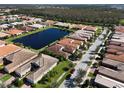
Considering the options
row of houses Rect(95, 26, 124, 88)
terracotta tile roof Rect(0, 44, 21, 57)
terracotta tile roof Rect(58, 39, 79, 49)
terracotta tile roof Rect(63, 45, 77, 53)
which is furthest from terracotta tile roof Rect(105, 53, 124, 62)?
terracotta tile roof Rect(0, 44, 21, 57)

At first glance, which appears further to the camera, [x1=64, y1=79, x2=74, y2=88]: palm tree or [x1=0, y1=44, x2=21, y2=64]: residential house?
[x1=0, y1=44, x2=21, y2=64]: residential house

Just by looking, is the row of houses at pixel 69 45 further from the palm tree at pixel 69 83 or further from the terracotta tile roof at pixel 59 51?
the palm tree at pixel 69 83

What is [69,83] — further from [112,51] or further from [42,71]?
[112,51]

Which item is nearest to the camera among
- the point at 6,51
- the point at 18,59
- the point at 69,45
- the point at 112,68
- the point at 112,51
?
the point at 112,68

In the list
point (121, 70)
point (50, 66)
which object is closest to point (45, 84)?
point (50, 66)

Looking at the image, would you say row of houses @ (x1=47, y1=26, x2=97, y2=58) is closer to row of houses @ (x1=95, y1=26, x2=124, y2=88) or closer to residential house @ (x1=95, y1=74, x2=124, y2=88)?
row of houses @ (x1=95, y1=26, x2=124, y2=88)

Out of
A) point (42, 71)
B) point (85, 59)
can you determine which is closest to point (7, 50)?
point (42, 71)

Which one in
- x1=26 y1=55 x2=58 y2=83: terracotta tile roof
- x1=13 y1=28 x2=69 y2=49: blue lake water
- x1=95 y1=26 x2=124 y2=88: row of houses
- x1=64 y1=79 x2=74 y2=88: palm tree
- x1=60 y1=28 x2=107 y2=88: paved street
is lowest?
x1=13 y1=28 x2=69 y2=49: blue lake water

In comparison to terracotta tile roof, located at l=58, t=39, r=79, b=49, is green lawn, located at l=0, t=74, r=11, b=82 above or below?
below

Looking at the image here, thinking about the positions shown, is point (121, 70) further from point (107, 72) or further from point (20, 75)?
point (20, 75)
